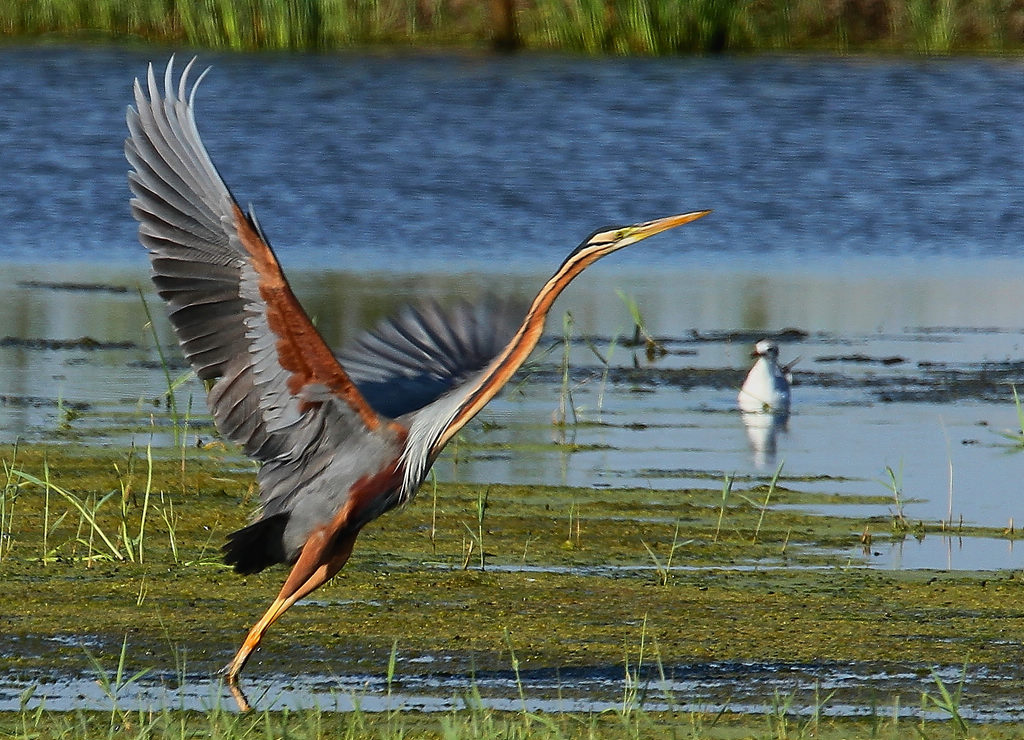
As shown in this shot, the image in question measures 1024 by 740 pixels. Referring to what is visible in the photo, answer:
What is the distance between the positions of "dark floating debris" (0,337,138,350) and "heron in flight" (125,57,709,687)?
12.9 feet

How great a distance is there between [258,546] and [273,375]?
1.56ft

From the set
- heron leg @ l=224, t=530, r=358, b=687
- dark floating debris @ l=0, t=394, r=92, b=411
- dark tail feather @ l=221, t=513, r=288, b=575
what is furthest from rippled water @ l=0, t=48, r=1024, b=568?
dark tail feather @ l=221, t=513, r=288, b=575

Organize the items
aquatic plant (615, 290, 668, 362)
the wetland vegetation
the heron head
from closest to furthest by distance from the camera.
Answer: the wetland vegetation < the heron head < aquatic plant (615, 290, 668, 362)

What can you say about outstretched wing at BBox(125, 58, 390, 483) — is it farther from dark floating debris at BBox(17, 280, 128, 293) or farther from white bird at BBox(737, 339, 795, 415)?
dark floating debris at BBox(17, 280, 128, 293)

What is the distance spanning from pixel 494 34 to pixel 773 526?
13.4 metres

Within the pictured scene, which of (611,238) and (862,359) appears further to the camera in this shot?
(862,359)

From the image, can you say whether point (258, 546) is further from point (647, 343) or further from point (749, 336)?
point (749, 336)

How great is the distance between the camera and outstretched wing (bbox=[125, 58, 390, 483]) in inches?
163

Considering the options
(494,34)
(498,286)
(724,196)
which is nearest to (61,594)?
(498,286)

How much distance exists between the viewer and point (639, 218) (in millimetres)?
11891

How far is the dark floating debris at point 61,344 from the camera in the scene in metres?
8.34

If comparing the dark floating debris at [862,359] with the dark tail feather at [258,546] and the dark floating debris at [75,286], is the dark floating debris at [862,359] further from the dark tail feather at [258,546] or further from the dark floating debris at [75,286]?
the dark tail feather at [258,546]

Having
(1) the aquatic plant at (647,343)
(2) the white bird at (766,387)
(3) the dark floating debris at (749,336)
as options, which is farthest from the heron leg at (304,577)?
(3) the dark floating debris at (749,336)

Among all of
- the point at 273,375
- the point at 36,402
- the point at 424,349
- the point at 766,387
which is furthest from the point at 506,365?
the point at 36,402
